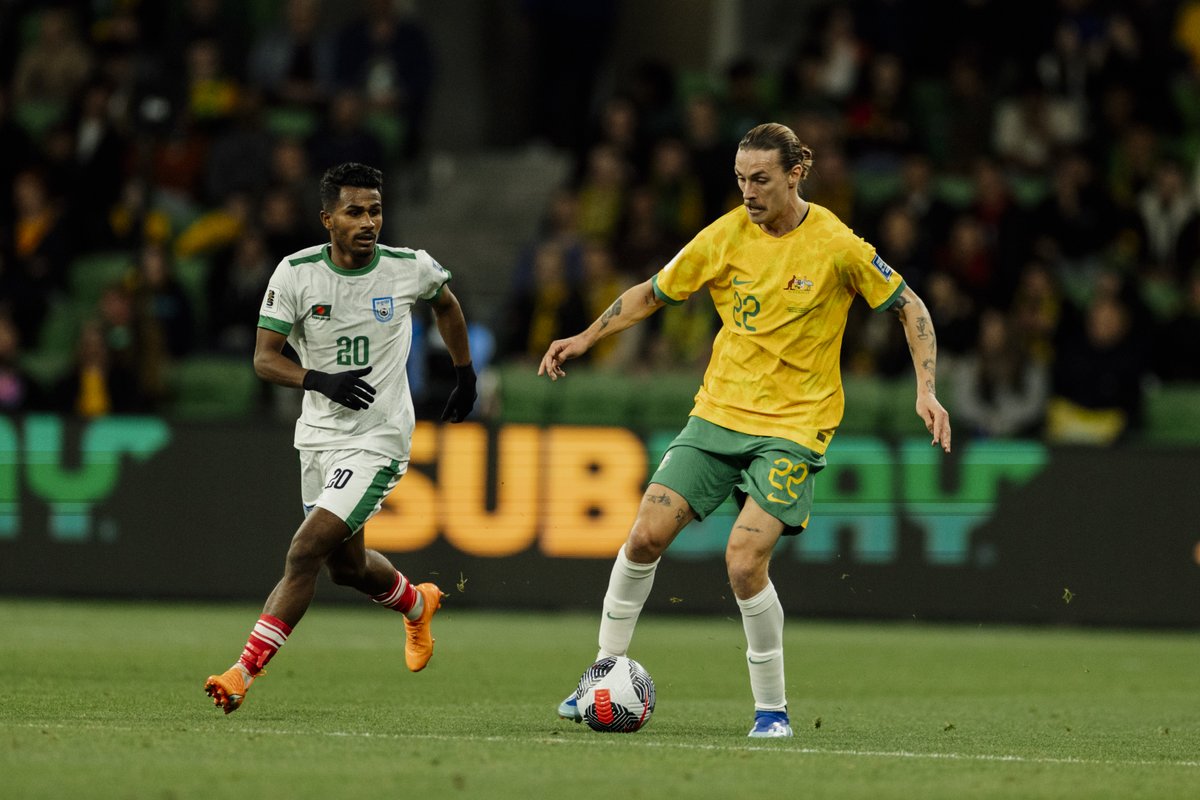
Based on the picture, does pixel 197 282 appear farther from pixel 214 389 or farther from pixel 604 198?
pixel 604 198

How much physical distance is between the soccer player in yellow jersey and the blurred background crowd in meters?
7.63

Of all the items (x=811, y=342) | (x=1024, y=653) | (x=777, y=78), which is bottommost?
(x=1024, y=653)

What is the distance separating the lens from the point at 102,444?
15.4m

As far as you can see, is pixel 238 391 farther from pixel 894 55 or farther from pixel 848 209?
pixel 894 55

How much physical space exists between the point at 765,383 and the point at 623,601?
1097mm

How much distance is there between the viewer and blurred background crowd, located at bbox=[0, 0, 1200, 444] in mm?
16797

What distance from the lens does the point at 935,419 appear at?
26.7 feet

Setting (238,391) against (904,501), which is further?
(238,391)

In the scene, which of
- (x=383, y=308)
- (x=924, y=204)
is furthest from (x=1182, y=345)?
(x=383, y=308)

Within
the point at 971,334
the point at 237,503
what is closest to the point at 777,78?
the point at 971,334

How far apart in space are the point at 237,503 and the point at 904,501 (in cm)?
499

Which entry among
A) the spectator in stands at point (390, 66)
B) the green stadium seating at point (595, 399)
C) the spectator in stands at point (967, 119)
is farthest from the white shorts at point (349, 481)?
the spectator in stands at point (967, 119)

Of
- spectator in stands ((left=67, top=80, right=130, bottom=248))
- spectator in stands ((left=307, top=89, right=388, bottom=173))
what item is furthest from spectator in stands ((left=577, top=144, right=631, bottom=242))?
spectator in stands ((left=67, top=80, right=130, bottom=248))

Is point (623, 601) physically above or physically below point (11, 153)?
below
